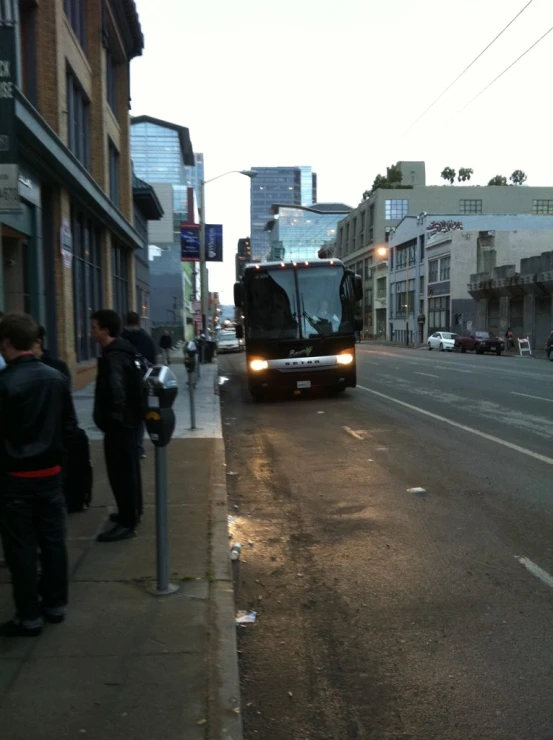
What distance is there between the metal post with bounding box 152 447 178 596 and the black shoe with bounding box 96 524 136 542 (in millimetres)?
1121

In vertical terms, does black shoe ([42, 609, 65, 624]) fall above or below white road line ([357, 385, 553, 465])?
above

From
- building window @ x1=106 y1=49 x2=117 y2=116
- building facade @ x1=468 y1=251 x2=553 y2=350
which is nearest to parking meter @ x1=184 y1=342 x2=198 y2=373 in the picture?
building window @ x1=106 y1=49 x2=117 y2=116

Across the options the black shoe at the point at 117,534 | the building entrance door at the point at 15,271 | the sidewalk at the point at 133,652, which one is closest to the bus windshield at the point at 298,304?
the building entrance door at the point at 15,271

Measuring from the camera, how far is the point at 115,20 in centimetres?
2273

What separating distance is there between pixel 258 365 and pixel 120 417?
10075 millimetres

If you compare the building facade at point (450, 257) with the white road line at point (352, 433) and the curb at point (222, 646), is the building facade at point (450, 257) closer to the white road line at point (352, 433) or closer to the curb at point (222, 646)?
the white road line at point (352, 433)

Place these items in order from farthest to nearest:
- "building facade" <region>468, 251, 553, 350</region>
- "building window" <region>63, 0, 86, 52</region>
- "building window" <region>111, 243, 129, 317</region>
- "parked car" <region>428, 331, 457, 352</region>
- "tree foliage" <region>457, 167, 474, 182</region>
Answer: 1. "tree foliage" <region>457, 167, 474, 182</region>
2. "parked car" <region>428, 331, 457, 352</region>
3. "building facade" <region>468, 251, 553, 350</region>
4. "building window" <region>111, 243, 129, 317</region>
5. "building window" <region>63, 0, 86, 52</region>

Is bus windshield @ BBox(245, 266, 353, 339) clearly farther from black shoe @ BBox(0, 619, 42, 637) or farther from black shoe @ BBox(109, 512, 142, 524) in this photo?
black shoe @ BBox(0, 619, 42, 637)

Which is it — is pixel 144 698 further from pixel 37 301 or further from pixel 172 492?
pixel 37 301

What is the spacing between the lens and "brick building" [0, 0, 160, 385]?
12258mm

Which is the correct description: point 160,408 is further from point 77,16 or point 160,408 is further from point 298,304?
point 77,16

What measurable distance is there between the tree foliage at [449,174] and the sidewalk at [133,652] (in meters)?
98.2

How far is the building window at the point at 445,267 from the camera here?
2323 inches

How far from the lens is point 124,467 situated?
17.8 ft
